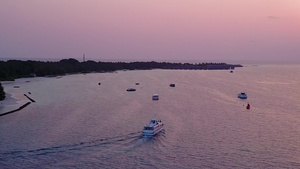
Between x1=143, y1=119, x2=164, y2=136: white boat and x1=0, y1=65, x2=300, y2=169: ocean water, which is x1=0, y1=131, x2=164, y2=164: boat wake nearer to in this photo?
x1=0, y1=65, x2=300, y2=169: ocean water

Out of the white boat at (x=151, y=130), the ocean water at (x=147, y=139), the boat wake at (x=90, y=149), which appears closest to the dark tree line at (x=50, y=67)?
the ocean water at (x=147, y=139)

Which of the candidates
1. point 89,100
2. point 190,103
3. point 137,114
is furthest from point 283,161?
point 89,100

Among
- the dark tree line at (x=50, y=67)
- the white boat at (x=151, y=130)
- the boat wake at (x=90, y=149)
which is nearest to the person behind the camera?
the boat wake at (x=90, y=149)

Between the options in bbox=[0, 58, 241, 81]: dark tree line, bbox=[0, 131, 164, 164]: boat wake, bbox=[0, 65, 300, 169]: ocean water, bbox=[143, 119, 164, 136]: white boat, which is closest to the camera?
bbox=[0, 65, 300, 169]: ocean water

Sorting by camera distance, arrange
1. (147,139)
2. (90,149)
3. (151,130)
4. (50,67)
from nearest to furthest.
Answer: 1. (90,149)
2. (147,139)
3. (151,130)
4. (50,67)

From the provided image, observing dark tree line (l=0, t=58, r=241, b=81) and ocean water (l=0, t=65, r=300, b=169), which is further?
dark tree line (l=0, t=58, r=241, b=81)

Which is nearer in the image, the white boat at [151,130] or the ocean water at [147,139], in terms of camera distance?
the ocean water at [147,139]

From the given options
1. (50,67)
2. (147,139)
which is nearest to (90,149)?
(147,139)

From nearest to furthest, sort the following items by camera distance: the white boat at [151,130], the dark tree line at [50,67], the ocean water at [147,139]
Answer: the ocean water at [147,139]
the white boat at [151,130]
the dark tree line at [50,67]

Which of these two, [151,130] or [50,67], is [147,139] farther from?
[50,67]

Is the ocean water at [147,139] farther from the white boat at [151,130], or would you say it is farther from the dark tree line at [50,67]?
the dark tree line at [50,67]

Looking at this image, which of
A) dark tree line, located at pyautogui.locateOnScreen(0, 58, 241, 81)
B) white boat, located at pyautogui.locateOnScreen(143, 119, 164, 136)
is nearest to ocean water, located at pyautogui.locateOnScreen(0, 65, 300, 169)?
white boat, located at pyautogui.locateOnScreen(143, 119, 164, 136)
